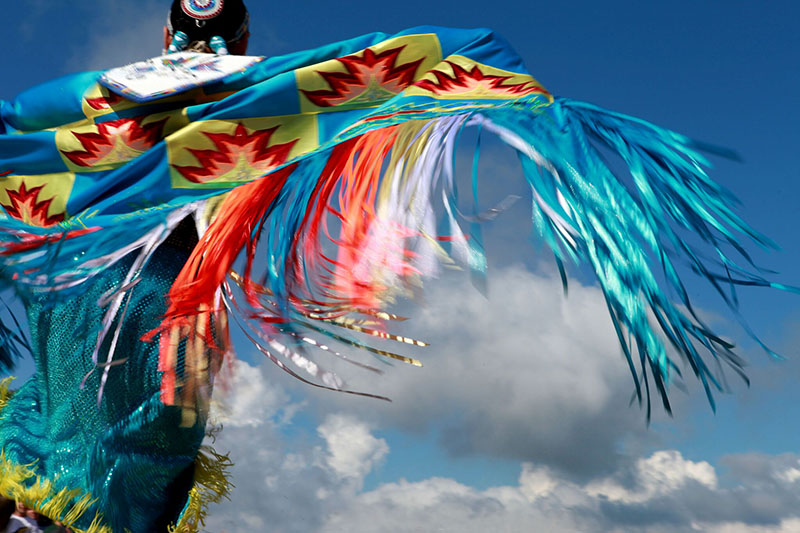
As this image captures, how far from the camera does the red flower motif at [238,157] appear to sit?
1.70m

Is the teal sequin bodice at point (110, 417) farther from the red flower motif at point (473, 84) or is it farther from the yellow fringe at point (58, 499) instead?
the red flower motif at point (473, 84)

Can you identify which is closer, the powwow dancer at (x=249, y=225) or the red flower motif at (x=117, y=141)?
the powwow dancer at (x=249, y=225)

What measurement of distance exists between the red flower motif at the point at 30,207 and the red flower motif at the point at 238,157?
33 cm

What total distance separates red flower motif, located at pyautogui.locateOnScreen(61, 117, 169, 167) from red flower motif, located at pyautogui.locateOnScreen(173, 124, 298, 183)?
122 millimetres

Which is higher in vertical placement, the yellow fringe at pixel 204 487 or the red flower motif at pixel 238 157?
the red flower motif at pixel 238 157

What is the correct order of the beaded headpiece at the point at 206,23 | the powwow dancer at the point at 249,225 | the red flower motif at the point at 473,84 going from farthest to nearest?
the beaded headpiece at the point at 206,23, the red flower motif at the point at 473,84, the powwow dancer at the point at 249,225

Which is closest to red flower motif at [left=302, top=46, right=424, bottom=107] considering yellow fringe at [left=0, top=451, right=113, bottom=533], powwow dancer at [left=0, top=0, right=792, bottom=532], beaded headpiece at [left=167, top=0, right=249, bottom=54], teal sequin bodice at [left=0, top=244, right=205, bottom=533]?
powwow dancer at [left=0, top=0, right=792, bottom=532]

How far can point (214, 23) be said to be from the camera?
1947mm

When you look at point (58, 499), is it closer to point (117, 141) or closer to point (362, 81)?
point (117, 141)

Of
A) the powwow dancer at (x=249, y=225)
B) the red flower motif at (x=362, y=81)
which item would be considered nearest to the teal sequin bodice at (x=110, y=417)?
the powwow dancer at (x=249, y=225)

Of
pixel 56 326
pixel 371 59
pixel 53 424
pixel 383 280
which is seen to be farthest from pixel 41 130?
pixel 383 280

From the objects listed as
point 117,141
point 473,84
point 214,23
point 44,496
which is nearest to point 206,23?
point 214,23

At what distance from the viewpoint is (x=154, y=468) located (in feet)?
5.37

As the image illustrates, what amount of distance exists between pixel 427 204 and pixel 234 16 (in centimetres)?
90
